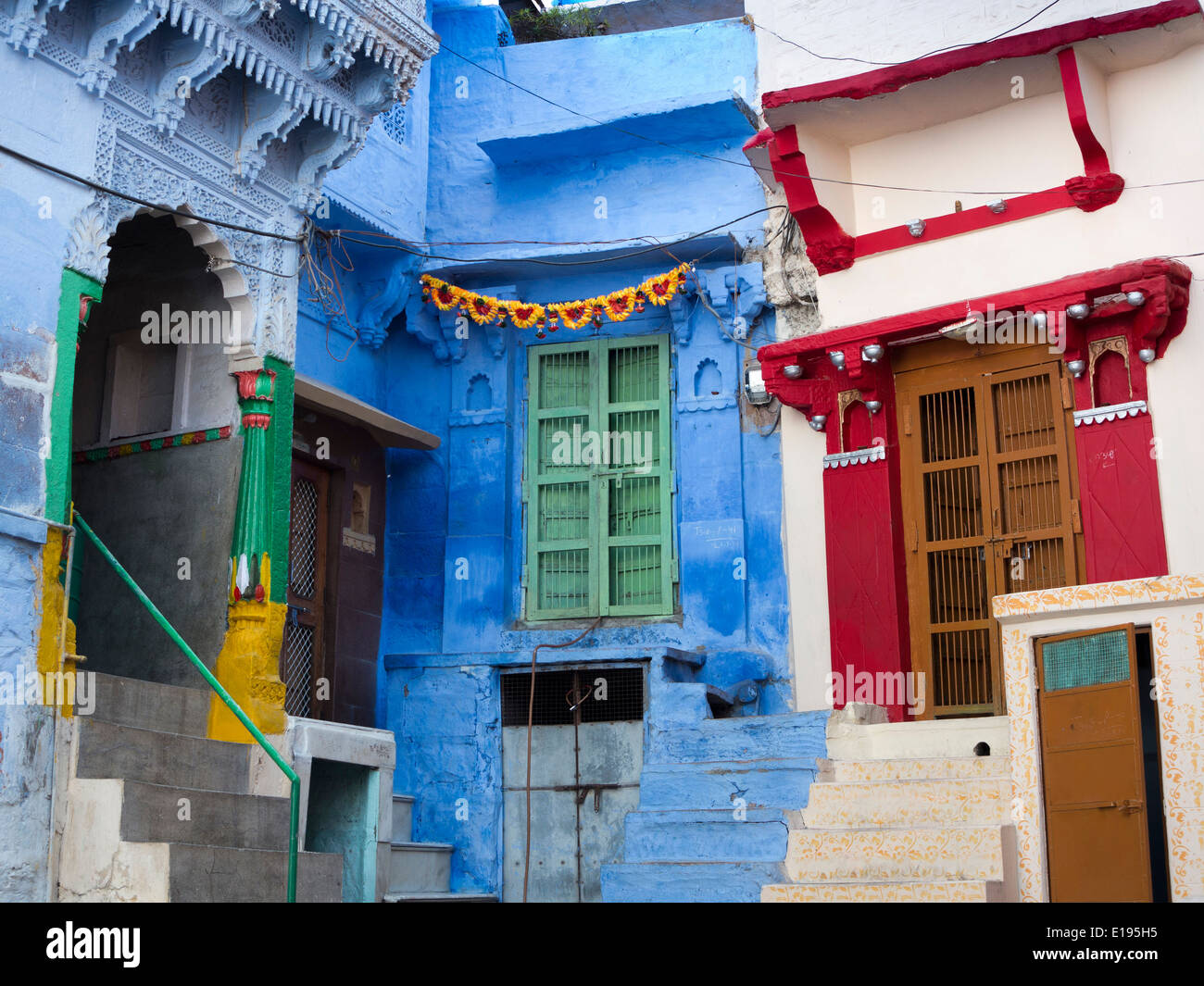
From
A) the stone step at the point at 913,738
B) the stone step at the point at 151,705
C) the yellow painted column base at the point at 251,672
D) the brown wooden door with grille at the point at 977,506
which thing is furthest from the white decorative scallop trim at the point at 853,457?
the stone step at the point at 151,705

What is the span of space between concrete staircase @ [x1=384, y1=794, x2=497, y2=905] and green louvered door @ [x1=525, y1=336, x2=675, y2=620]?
1.98 m

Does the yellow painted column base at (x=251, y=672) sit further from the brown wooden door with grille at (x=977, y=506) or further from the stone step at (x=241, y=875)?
the brown wooden door with grille at (x=977, y=506)

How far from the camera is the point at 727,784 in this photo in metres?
9.50

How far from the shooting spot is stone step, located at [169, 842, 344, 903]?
7.54 metres

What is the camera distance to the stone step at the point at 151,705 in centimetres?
841

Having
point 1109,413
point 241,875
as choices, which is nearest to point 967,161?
point 1109,413

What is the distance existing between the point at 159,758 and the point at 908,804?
4.29 metres

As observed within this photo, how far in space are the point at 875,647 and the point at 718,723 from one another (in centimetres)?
143

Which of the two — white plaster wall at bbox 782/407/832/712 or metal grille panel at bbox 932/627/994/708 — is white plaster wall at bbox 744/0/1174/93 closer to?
white plaster wall at bbox 782/407/832/712

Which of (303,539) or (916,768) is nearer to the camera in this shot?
(916,768)

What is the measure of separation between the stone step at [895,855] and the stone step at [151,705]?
3.68 m

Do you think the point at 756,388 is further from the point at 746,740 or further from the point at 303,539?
the point at 303,539

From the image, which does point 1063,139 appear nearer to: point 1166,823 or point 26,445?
point 1166,823
